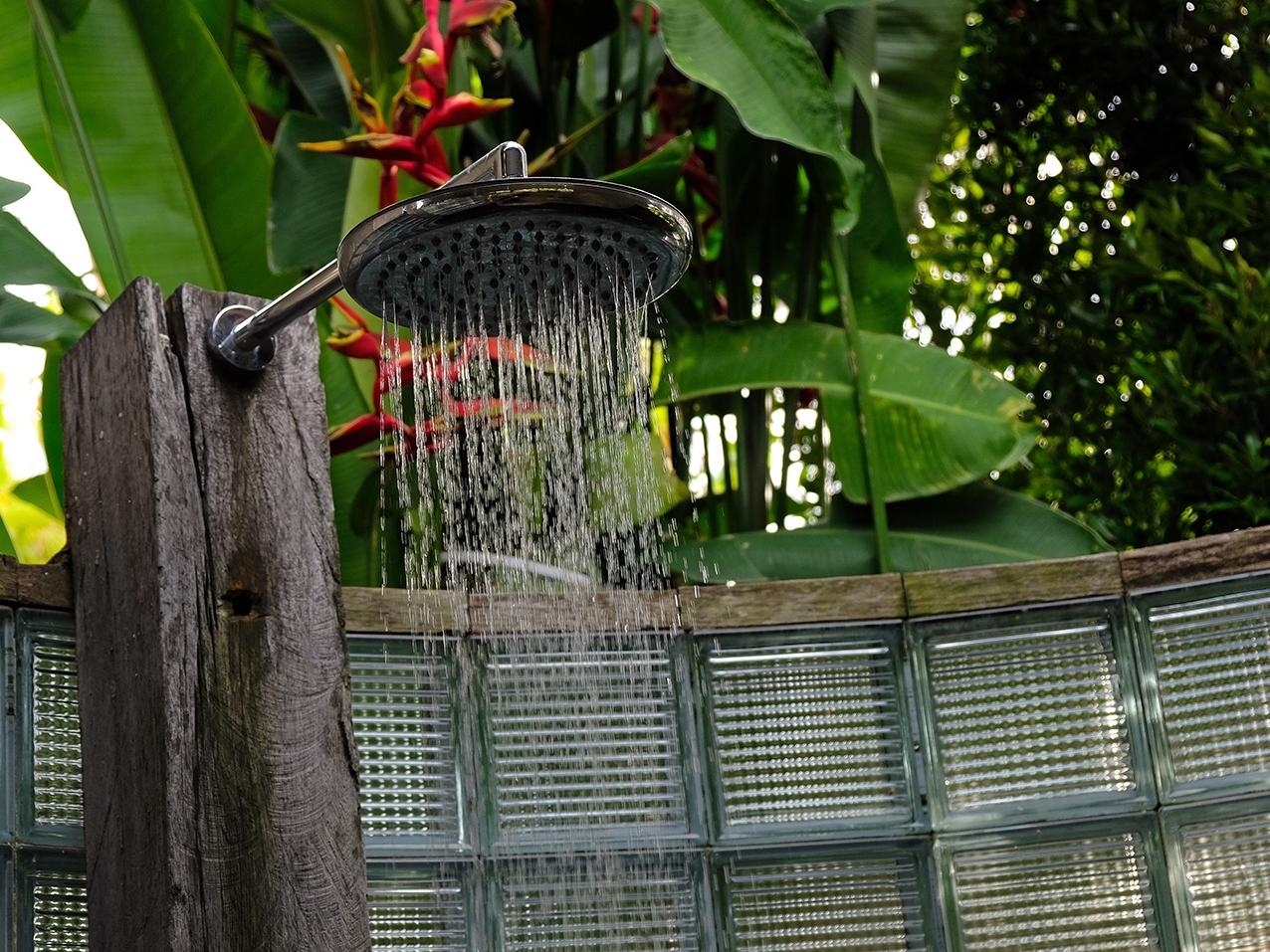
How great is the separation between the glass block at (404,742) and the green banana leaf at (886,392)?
51cm

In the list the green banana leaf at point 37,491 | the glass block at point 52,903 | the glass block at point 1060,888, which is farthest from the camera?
the green banana leaf at point 37,491

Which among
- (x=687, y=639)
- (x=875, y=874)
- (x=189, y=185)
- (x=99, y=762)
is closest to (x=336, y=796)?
(x=99, y=762)

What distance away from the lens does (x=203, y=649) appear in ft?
4.28

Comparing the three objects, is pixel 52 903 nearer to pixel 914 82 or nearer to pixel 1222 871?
pixel 1222 871

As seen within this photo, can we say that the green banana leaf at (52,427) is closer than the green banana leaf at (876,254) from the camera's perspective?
Yes

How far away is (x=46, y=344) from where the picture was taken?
189 centimetres

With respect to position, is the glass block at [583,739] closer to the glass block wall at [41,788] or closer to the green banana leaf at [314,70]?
the glass block wall at [41,788]

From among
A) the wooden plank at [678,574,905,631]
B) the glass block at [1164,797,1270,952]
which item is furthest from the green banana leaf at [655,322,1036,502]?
the glass block at [1164,797,1270,952]

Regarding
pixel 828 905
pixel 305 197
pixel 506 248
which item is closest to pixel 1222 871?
pixel 828 905

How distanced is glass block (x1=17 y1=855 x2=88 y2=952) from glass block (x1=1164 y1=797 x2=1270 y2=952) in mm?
1259

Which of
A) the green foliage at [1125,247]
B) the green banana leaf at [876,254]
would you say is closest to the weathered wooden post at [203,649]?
the green banana leaf at [876,254]

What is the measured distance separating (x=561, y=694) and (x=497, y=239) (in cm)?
82

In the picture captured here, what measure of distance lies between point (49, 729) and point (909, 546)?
3.67 feet

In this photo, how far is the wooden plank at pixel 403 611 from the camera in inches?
64.4
